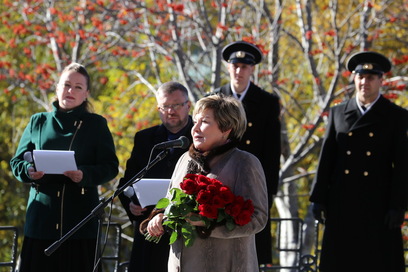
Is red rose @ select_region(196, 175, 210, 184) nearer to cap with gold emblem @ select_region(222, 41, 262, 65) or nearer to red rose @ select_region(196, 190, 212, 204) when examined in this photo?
red rose @ select_region(196, 190, 212, 204)

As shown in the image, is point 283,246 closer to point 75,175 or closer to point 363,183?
point 363,183

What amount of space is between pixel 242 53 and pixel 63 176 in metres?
1.65

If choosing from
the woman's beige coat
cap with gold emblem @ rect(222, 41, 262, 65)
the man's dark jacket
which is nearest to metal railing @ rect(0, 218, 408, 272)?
the man's dark jacket

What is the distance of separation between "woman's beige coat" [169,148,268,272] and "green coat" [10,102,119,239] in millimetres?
1460

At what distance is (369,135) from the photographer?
242 inches

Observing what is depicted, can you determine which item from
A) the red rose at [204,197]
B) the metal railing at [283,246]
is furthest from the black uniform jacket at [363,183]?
the red rose at [204,197]

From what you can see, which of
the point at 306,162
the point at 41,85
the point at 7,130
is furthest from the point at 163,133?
the point at 7,130

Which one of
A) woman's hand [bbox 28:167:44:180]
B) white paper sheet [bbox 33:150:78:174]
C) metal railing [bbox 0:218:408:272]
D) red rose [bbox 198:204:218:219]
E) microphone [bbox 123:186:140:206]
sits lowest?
metal railing [bbox 0:218:408:272]

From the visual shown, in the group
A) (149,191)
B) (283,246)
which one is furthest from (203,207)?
(283,246)

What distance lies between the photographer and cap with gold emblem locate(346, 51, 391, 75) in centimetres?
607

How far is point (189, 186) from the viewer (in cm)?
398

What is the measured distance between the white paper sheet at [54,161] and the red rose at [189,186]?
1.53m

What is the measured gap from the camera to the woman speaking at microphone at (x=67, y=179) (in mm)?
5473

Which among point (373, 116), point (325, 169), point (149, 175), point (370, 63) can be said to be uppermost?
point (370, 63)
